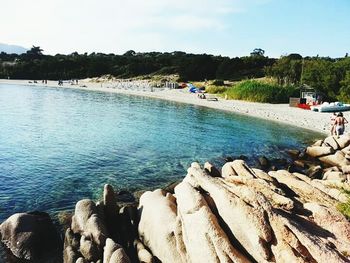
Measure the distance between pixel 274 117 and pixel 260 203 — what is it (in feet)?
144

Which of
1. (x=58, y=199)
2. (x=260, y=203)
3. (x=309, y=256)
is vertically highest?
(x=260, y=203)

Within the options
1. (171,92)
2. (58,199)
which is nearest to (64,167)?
(58,199)

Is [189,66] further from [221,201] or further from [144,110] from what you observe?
[221,201]

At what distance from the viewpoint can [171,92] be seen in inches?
3543

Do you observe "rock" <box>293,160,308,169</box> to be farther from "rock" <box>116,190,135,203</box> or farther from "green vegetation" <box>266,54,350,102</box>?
"green vegetation" <box>266,54,350,102</box>

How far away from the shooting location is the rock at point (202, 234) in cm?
959

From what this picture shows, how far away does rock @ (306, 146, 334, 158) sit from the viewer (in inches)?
1148

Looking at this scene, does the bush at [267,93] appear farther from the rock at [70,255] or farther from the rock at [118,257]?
the rock at [118,257]

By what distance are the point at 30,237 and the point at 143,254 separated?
167 inches

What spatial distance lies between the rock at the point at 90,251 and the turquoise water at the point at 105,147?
5233 millimetres

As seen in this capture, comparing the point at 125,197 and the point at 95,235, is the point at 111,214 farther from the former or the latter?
the point at 125,197

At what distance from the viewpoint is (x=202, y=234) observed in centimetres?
1016

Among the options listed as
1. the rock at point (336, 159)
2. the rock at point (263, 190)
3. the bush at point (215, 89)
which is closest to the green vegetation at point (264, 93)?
the bush at point (215, 89)

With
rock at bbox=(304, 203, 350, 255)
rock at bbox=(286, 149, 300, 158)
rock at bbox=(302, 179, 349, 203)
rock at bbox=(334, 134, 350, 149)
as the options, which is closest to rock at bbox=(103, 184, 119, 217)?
rock at bbox=(304, 203, 350, 255)
